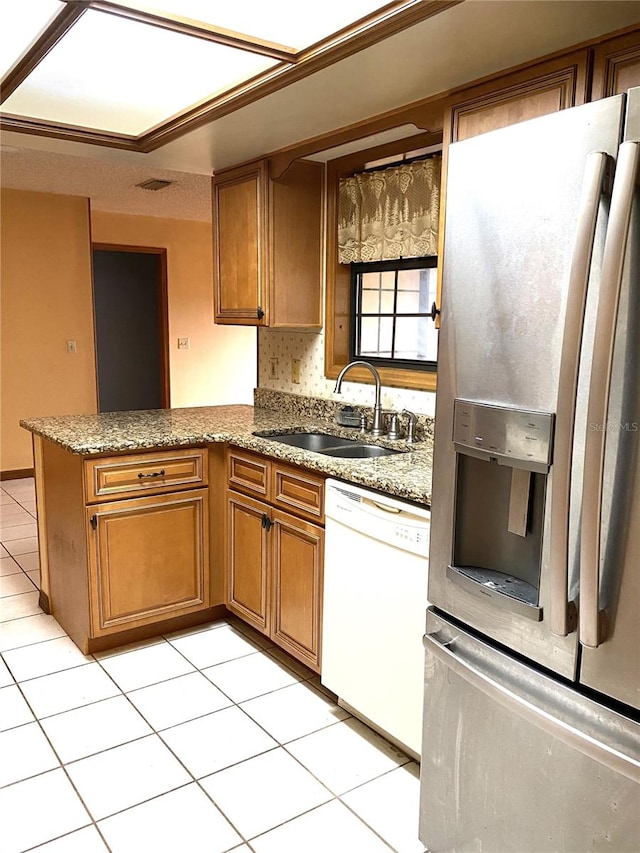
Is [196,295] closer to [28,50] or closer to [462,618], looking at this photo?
[28,50]

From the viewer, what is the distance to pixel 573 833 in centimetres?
134

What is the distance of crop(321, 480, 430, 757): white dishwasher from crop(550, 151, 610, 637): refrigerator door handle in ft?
2.05

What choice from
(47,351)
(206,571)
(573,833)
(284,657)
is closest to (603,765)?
(573,833)

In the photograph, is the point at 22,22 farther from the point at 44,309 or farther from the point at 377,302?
the point at 44,309

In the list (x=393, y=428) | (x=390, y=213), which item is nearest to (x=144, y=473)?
(x=393, y=428)

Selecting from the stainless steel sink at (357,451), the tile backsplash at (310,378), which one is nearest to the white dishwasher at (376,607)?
the stainless steel sink at (357,451)

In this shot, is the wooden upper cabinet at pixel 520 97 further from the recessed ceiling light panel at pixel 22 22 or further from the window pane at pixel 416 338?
the recessed ceiling light panel at pixel 22 22

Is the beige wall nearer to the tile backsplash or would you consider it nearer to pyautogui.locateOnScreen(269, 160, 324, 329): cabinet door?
the tile backsplash

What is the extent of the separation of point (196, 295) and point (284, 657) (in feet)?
16.1

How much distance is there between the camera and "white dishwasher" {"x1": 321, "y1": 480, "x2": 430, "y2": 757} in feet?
6.50

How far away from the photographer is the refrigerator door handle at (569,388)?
1.19 m

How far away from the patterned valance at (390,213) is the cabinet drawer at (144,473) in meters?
1.21

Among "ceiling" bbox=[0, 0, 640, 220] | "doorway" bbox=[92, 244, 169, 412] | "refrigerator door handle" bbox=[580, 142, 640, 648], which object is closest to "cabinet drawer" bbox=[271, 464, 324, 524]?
"refrigerator door handle" bbox=[580, 142, 640, 648]

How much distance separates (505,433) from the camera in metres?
1.39
